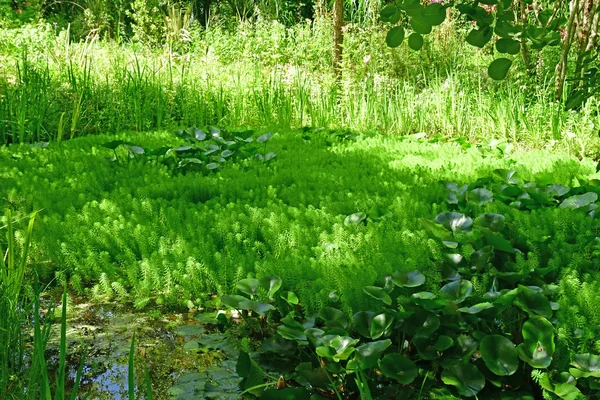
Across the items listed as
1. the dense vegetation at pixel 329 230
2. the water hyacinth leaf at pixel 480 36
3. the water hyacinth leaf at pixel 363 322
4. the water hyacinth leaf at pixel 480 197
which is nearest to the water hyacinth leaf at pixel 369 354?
the dense vegetation at pixel 329 230

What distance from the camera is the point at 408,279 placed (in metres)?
2.16

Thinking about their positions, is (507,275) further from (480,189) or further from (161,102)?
(161,102)

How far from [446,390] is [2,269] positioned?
156 cm

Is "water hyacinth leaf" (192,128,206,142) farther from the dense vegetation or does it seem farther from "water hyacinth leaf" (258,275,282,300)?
"water hyacinth leaf" (258,275,282,300)

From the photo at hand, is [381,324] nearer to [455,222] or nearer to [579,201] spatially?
[455,222]

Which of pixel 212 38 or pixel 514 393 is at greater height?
pixel 212 38

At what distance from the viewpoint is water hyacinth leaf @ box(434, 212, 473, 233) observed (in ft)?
8.73

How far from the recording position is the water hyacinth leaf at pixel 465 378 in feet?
5.89

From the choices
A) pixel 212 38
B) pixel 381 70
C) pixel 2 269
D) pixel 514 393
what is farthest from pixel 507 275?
pixel 212 38

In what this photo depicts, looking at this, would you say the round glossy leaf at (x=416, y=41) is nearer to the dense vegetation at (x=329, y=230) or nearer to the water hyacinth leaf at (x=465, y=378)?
the dense vegetation at (x=329, y=230)

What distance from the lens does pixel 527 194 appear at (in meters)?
3.50

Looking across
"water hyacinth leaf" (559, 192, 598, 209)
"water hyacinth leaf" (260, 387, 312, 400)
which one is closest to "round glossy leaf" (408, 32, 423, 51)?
"water hyacinth leaf" (260, 387, 312, 400)

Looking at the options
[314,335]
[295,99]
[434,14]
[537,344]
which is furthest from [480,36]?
[295,99]

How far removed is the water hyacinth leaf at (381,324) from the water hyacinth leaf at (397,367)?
0.09m
